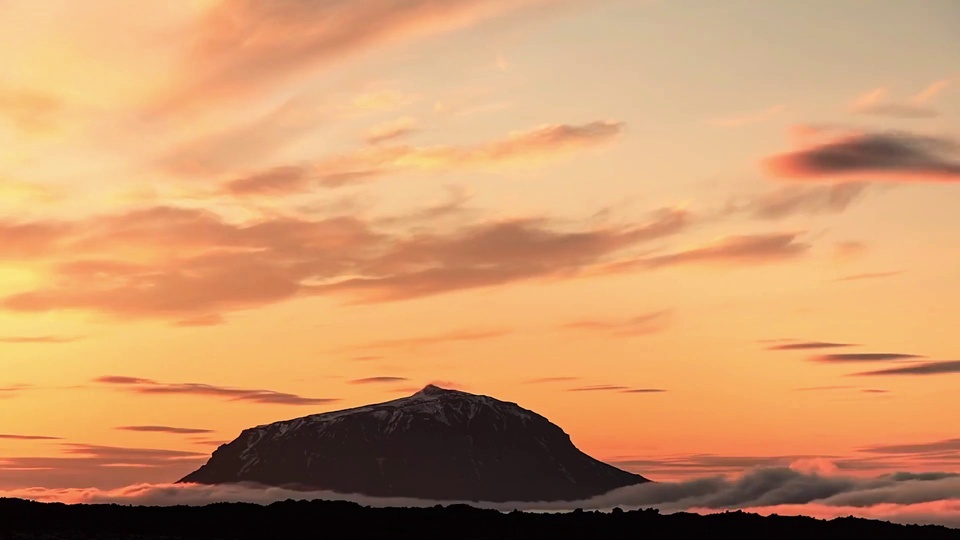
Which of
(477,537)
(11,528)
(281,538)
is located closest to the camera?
(11,528)

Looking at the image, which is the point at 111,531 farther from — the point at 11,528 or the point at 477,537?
the point at 477,537

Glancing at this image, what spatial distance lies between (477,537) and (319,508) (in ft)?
67.1

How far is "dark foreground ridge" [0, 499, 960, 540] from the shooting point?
118 meters

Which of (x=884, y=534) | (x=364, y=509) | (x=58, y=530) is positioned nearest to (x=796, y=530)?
(x=884, y=534)

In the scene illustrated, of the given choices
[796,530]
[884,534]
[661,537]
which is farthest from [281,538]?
[884,534]

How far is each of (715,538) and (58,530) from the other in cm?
7046

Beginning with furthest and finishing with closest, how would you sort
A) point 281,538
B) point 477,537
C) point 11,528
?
point 477,537, point 281,538, point 11,528

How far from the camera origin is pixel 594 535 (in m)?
135

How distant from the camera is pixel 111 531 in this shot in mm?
113750

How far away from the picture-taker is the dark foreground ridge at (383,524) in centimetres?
11812

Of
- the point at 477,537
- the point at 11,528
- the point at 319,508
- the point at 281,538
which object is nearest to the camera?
the point at 11,528

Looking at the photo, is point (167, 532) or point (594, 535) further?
point (594, 535)

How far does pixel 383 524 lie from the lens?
13150cm

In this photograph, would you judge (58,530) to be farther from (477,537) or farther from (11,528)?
(477,537)
